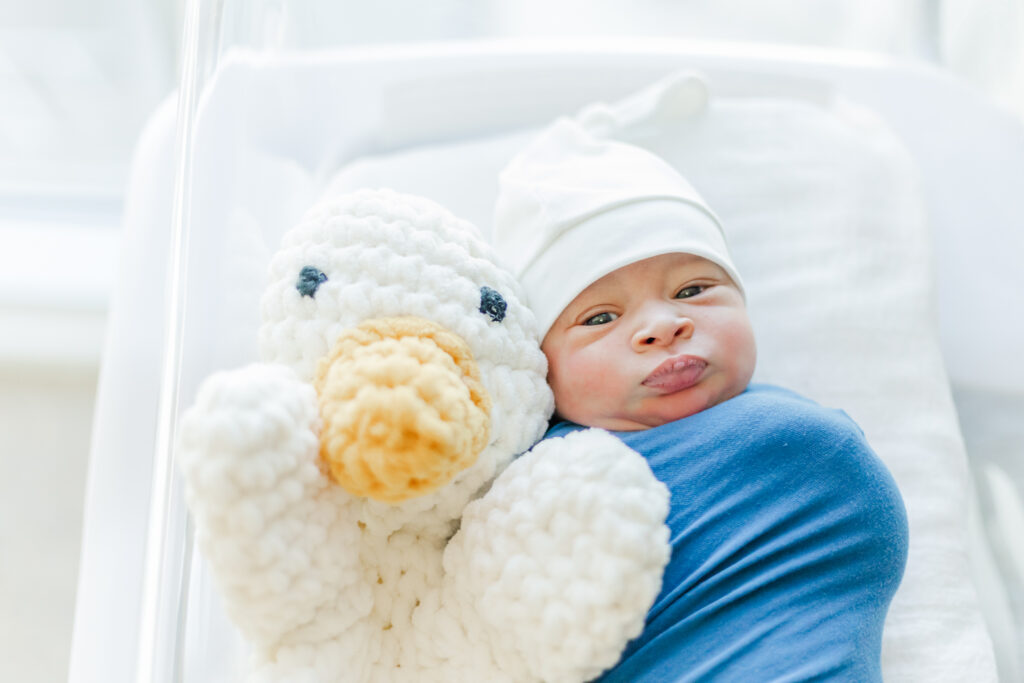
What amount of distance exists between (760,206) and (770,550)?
535 mm

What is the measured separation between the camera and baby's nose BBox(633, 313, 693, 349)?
2.67 ft

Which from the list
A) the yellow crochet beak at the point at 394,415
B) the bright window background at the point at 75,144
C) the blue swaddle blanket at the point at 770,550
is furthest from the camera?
the bright window background at the point at 75,144

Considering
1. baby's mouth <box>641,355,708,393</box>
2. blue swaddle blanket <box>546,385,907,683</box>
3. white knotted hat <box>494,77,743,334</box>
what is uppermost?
white knotted hat <box>494,77,743,334</box>

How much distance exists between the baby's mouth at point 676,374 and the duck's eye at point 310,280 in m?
0.30

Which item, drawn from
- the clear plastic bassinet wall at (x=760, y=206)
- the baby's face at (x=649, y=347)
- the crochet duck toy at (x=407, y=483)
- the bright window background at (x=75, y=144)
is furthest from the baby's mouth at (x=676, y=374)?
the bright window background at (x=75, y=144)

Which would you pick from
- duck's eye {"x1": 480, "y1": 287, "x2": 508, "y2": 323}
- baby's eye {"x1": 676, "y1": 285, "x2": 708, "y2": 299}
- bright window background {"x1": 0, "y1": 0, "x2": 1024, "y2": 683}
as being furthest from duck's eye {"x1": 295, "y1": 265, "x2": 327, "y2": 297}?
bright window background {"x1": 0, "y1": 0, "x2": 1024, "y2": 683}

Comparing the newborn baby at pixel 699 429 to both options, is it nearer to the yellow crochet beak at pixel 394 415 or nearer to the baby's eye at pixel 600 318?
the baby's eye at pixel 600 318

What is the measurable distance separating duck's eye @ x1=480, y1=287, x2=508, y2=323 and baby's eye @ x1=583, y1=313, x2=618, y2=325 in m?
0.12

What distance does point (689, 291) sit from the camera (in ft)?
2.89

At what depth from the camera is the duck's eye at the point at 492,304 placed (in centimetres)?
75

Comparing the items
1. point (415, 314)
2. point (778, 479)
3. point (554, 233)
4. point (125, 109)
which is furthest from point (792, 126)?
point (125, 109)

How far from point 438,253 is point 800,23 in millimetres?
1258

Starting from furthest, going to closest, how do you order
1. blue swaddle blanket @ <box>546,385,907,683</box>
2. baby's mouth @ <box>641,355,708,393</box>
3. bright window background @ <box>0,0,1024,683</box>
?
bright window background @ <box>0,0,1024,683</box> → baby's mouth @ <box>641,355,708,393</box> → blue swaddle blanket @ <box>546,385,907,683</box>

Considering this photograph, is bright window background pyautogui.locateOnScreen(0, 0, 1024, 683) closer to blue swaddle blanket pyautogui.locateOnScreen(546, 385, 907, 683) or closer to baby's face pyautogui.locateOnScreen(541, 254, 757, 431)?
baby's face pyautogui.locateOnScreen(541, 254, 757, 431)
